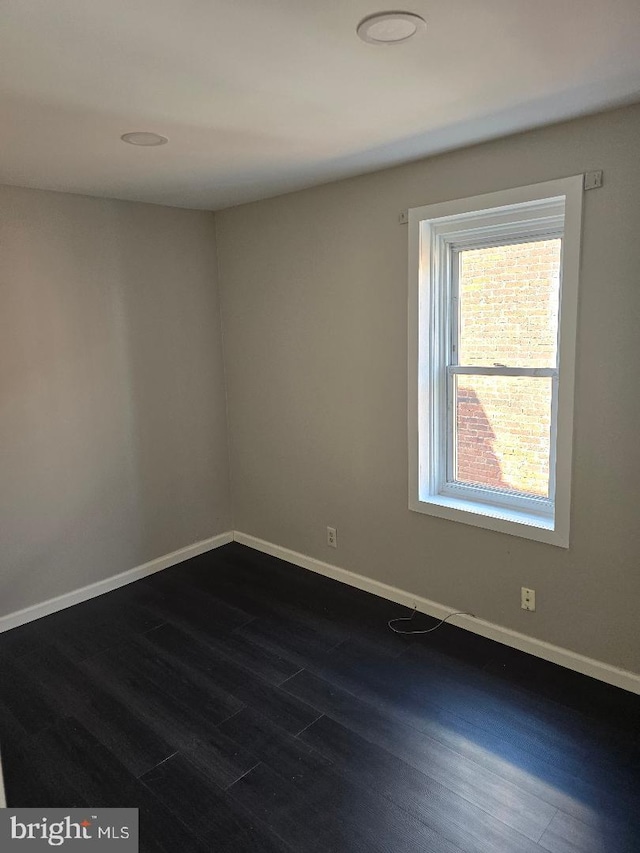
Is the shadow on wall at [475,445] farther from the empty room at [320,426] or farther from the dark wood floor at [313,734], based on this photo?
the dark wood floor at [313,734]

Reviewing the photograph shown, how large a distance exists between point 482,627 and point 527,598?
0.33m

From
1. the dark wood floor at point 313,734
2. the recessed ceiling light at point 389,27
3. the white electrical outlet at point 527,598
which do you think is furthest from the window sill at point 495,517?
the recessed ceiling light at point 389,27

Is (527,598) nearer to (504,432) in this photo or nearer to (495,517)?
(495,517)

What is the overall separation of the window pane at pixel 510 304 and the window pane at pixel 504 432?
12 centimetres

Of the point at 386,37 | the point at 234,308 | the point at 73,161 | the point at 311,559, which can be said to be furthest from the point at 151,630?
the point at 386,37

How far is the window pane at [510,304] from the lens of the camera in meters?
2.67

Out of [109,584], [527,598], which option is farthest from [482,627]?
[109,584]

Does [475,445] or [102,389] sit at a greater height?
A: [102,389]

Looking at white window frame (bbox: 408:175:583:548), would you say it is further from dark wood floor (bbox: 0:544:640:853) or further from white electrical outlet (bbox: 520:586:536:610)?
dark wood floor (bbox: 0:544:640:853)

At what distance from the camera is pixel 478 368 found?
2928 mm

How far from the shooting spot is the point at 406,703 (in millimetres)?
2490

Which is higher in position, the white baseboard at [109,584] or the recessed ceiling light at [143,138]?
the recessed ceiling light at [143,138]

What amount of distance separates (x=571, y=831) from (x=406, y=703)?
0.79 meters

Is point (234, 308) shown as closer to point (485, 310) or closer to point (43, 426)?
point (43, 426)
